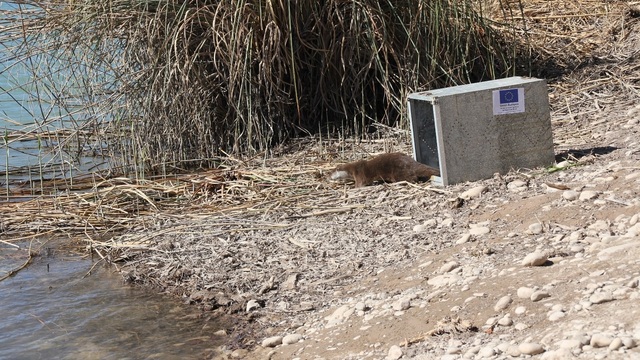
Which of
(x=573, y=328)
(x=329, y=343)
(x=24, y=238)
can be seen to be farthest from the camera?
(x=24, y=238)

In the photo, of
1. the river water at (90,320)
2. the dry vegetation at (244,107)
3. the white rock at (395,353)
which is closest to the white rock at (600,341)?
the white rock at (395,353)

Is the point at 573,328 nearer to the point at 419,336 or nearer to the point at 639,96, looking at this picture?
the point at 419,336

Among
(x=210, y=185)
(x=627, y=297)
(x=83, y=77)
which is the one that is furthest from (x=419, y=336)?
(x=83, y=77)

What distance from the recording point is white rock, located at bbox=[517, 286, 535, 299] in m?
3.50

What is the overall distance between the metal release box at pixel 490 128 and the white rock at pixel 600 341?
2572mm

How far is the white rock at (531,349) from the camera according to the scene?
9.98 ft

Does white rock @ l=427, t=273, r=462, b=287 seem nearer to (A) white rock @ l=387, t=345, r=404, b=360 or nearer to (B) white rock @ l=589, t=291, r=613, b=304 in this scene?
(A) white rock @ l=387, t=345, r=404, b=360

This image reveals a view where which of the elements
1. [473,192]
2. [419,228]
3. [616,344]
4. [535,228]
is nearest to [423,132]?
[473,192]

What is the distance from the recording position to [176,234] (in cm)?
547

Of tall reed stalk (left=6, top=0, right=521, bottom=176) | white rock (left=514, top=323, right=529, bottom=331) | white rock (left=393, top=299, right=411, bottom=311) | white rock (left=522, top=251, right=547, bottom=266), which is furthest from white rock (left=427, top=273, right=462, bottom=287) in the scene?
tall reed stalk (left=6, top=0, right=521, bottom=176)

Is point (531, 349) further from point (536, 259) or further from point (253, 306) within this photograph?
point (253, 306)

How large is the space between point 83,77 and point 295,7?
1.76m

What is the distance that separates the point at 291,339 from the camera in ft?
13.2

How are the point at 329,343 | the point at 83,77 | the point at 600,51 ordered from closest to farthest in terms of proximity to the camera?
the point at 329,343, the point at 83,77, the point at 600,51
